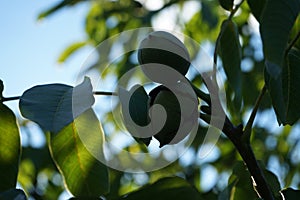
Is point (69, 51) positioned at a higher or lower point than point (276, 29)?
Result: lower

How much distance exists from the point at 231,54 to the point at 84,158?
0.37 m

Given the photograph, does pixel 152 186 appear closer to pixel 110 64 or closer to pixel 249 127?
pixel 249 127

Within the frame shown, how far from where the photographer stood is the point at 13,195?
2.98ft

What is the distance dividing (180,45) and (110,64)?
1.45 metres

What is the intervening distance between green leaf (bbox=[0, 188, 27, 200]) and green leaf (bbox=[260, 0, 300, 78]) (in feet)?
1.26

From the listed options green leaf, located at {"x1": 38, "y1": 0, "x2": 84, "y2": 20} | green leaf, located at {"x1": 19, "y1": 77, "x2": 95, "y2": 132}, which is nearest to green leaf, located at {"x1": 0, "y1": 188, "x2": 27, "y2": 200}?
green leaf, located at {"x1": 19, "y1": 77, "x2": 95, "y2": 132}

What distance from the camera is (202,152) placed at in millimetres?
1287

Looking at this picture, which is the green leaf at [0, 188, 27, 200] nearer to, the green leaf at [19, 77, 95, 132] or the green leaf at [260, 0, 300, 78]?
the green leaf at [19, 77, 95, 132]

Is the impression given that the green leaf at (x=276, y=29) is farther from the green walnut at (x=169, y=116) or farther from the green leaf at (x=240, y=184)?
the green leaf at (x=240, y=184)

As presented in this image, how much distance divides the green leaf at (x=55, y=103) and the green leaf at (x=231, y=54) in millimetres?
362

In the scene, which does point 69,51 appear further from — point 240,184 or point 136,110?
point 136,110

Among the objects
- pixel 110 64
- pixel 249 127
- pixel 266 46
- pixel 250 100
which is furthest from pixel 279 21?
pixel 110 64

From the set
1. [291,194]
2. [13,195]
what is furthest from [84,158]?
[291,194]

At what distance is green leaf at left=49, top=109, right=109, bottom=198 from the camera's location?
3.73 feet
